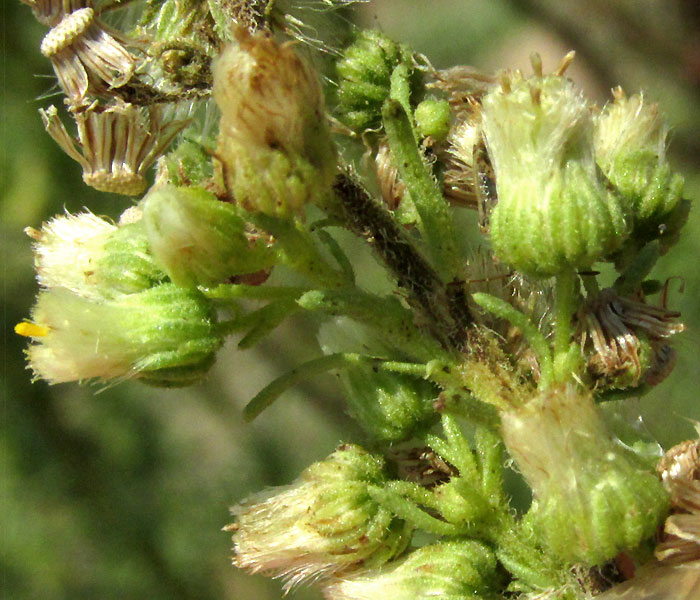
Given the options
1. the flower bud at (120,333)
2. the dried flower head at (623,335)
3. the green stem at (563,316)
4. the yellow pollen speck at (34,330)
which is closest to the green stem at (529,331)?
the green stem at (563,316)

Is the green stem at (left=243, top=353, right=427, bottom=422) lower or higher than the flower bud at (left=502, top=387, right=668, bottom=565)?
lower

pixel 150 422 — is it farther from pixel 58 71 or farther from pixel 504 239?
pixel 504 239

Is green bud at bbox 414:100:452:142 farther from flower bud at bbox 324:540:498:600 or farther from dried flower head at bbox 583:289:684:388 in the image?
flower bud at bbox 324:540:498:600

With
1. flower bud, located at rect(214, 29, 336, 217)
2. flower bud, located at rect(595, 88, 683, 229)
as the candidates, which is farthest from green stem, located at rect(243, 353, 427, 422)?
flower bud, located at rect(595, 88, 683, 229)

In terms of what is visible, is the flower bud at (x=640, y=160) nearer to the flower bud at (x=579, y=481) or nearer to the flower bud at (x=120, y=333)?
the flower bud at (x=579, y=481)

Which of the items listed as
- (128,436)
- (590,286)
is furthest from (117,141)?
(128,436)

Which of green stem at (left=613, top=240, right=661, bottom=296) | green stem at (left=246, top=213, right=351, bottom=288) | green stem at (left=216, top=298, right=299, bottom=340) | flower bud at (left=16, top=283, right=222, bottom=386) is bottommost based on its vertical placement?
flower bud at (left=16, top=283, right=222, bottom=386)

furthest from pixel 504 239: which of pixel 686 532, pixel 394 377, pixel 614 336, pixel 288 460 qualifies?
pixel 288 460
